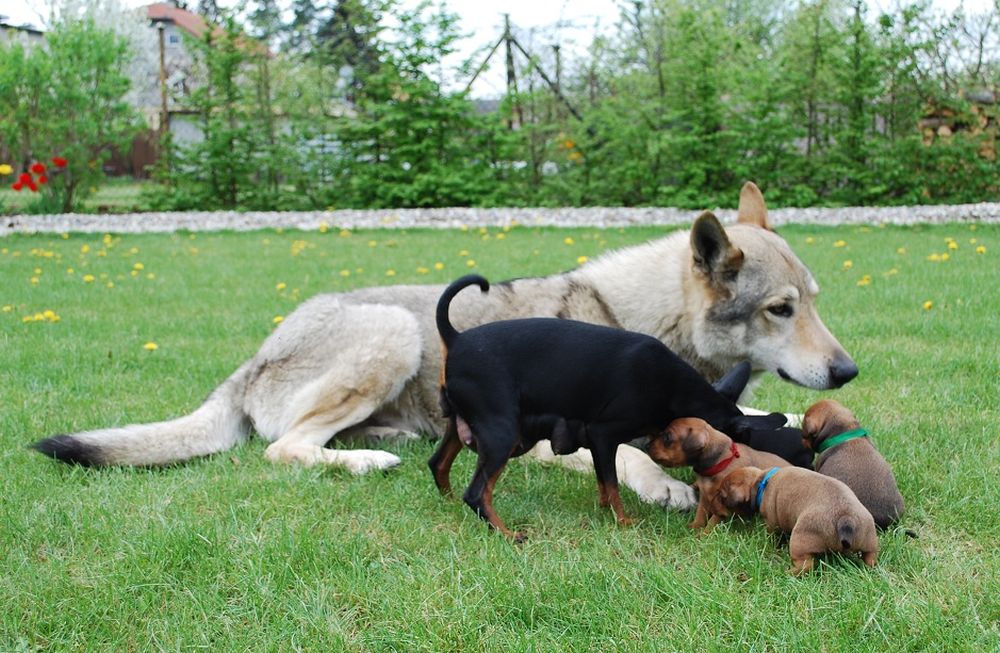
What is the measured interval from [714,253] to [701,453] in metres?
1.17

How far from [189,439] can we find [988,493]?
320 centimetres

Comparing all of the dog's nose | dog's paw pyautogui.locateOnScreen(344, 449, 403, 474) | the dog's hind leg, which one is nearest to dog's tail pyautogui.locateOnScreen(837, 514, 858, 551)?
the dog's nose

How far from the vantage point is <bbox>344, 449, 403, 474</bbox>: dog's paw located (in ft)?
12.3

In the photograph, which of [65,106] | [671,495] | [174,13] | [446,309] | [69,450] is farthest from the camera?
[174,13]

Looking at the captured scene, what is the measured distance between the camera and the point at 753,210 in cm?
466

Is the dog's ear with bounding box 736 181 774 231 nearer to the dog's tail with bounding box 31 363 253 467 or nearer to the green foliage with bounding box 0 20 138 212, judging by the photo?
the dog's tail with bounding box 31 363 253 467

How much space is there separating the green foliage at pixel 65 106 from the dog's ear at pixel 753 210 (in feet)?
46.4

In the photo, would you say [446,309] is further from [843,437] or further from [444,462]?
[843,437]

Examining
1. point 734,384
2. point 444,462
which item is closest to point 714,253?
point 734,384

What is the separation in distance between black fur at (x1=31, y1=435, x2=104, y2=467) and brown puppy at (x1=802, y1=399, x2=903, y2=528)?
2856mm

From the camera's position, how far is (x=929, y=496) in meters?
3.24

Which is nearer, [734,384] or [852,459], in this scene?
[852,459]

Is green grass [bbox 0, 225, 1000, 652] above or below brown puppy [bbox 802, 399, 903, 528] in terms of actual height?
below

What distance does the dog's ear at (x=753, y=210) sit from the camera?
15.2 feet
